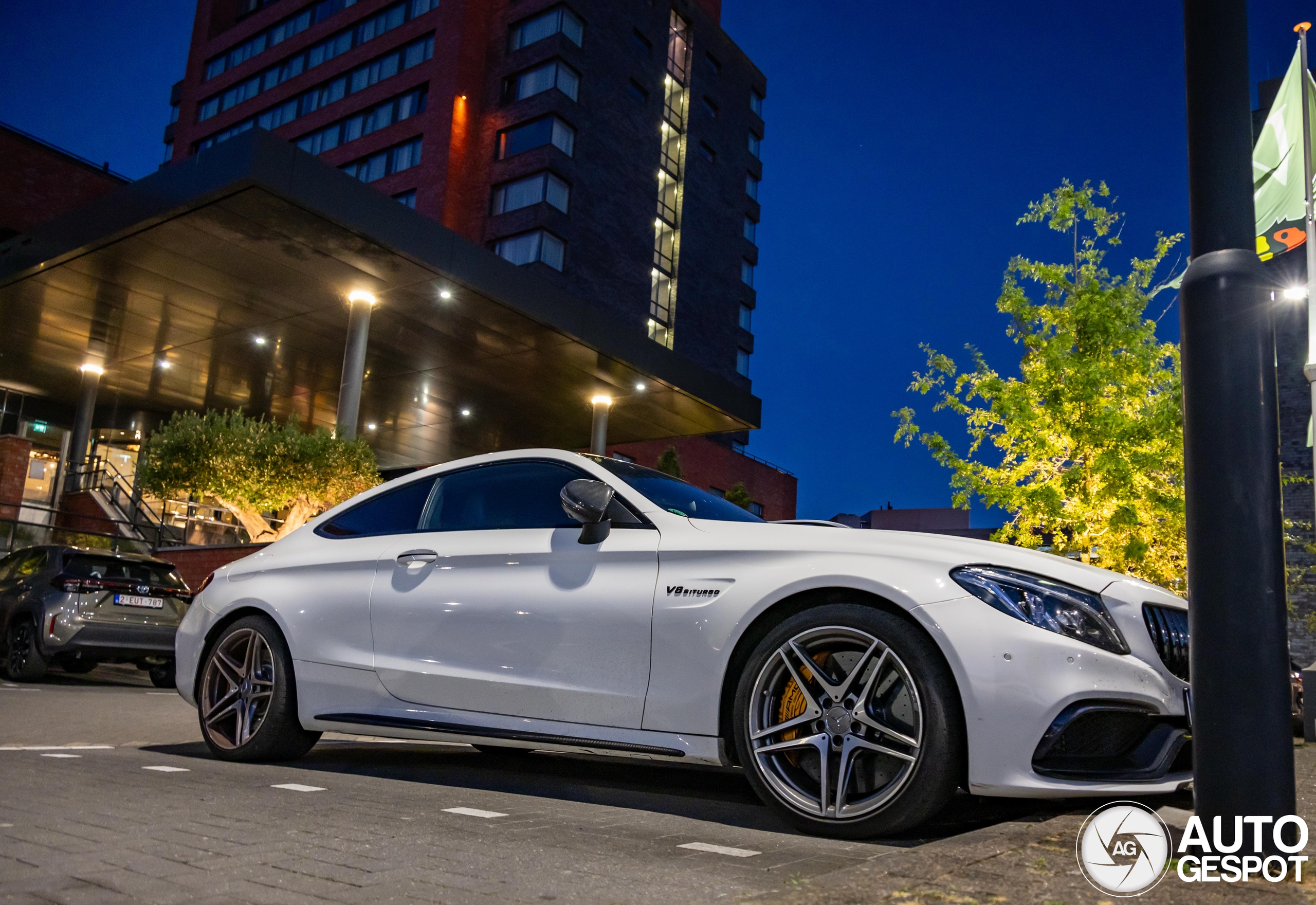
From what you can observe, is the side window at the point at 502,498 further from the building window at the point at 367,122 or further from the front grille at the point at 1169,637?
the building window at the point at 367,122

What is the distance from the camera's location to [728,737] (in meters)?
3.65

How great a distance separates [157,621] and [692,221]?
123 ft

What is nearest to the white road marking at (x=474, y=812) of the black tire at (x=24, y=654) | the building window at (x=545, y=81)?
the black tire at (x=24, y=654)

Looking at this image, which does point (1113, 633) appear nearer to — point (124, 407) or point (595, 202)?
point (124, 407)

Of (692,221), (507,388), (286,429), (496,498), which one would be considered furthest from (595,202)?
(496,498)

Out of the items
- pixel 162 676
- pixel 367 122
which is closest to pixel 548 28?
pixel 367 122

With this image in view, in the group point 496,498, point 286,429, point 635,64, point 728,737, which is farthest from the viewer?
point 635,64

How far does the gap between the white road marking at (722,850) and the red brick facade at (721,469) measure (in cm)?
2995

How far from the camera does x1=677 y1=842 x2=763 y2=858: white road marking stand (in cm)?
302

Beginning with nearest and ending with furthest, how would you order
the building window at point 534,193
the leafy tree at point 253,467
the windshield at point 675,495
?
1. the windshield at point 675,495
2. the leafy tree at point 253,467
3. the building window at point 534,193

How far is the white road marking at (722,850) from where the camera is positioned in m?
3.02

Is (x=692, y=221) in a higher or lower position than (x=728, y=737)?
higher

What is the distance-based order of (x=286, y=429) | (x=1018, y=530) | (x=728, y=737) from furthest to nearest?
1. (x=286, y=429)
2. (x=1018, y=530)
3. (x=728, y=737)

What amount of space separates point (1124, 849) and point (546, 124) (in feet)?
127
